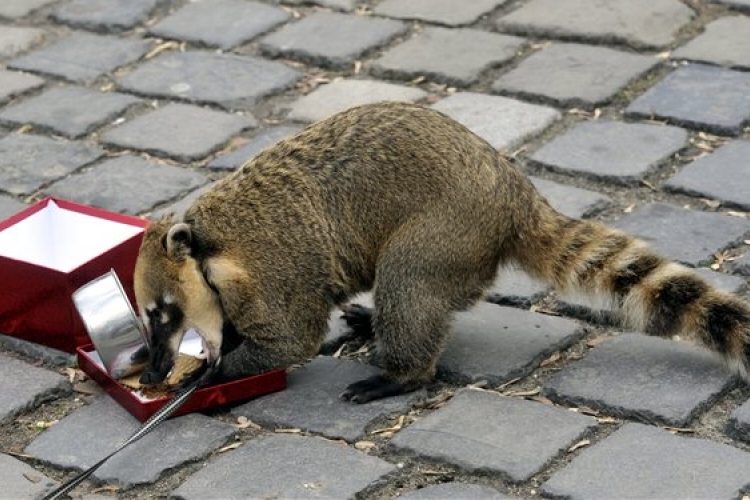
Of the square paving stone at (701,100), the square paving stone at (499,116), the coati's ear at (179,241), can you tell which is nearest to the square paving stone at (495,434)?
the coati's ear at (179,241)

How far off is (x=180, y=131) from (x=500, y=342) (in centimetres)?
227

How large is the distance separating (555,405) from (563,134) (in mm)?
2033

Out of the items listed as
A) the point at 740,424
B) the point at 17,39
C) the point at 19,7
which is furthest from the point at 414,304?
the point at 19,7

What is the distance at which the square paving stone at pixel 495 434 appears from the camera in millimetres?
4758

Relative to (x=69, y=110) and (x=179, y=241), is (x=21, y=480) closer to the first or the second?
(x=179, y=241)

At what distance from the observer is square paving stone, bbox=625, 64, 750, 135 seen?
6816 mm

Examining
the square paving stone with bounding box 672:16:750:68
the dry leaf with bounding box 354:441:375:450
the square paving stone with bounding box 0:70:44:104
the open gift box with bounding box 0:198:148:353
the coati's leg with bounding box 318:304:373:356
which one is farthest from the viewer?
the square paving stone with bounding box 0:70:44:104

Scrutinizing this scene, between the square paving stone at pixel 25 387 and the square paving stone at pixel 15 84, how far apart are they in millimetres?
2312

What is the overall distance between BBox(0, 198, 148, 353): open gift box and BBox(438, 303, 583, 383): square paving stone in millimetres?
1259

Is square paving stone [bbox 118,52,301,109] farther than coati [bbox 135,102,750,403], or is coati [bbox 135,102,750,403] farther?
square paving stone [bbox 118,52,301,109]

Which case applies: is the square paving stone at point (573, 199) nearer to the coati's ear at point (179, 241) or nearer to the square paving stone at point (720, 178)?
the square paving stone at point (720, 178)

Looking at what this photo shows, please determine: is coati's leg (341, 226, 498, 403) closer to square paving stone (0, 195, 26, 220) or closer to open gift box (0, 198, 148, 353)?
open gift box (0, 198, 148, 353)

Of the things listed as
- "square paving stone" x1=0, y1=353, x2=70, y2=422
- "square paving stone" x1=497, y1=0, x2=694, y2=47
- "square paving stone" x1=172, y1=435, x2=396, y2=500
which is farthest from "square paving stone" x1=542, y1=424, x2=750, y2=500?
"square paving stone" x1=497, y1=0, x2=694, y2=47

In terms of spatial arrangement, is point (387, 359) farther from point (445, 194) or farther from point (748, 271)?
point (748, 271)
